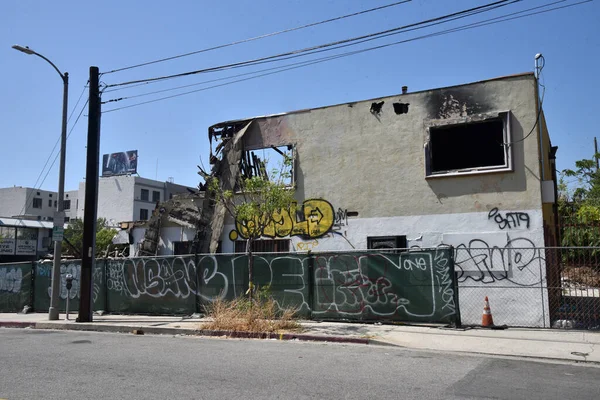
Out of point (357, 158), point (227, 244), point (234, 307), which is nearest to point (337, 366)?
point (234, 307)

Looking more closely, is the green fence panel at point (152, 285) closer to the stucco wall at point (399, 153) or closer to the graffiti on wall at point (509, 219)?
the stucco wall at point (399, 153)

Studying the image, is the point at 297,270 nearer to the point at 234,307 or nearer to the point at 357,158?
the point at 234,307

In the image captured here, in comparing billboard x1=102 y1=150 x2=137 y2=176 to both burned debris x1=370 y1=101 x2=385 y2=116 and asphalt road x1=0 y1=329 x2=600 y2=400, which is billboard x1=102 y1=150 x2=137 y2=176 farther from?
asphalt road x1=0 y1=329 x2=600 y2=400

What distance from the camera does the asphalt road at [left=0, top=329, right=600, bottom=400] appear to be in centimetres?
613

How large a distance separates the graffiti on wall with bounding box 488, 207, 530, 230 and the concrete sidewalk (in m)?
2.76

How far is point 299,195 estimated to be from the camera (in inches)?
640

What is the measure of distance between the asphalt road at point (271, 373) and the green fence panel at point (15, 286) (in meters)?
8.84

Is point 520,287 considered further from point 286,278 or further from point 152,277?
point 152,277

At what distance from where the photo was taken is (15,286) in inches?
726

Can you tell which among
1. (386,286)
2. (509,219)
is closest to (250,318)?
(386,286)

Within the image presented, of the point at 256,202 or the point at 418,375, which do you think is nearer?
the point at 418,375

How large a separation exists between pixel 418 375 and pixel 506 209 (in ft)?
24.7

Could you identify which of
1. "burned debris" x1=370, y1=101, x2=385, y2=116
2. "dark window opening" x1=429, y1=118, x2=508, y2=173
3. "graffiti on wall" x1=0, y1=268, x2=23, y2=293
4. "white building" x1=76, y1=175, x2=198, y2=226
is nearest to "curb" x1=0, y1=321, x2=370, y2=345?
"graffiti on wall" x1=0, y1=268, x2=23, y2=293

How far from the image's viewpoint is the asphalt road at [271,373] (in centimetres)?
613
